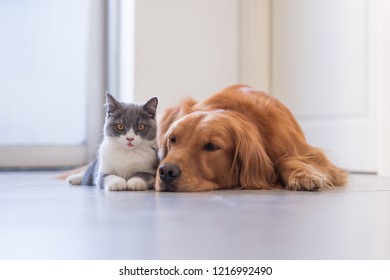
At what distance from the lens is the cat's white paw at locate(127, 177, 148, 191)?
6.27 ft

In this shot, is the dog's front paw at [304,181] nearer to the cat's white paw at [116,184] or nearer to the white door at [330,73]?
the cat's white paw at [116,184]

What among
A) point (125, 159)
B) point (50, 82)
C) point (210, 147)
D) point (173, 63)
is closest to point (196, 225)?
point (210, 147)

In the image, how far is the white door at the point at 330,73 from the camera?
2.97 m

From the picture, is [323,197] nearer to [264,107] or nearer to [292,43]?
[264,107]

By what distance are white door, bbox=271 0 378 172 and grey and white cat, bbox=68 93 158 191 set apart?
4.01 ft

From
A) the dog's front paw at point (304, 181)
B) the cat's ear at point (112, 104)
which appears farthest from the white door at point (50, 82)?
the dog's front paw at point (304, 181)

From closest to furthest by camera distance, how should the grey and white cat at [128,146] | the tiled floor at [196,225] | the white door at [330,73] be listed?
the tiled floor at [196,225], the grey and white cat at [128,146], the white door at [330,73]

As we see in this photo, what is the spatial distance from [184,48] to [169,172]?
71.1 inches

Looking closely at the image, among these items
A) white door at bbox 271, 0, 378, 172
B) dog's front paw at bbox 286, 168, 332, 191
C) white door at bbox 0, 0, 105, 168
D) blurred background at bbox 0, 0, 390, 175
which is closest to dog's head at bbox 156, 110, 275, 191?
dog's front paw at bbox 286, 168, 332, 191

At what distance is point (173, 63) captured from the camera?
342 cm

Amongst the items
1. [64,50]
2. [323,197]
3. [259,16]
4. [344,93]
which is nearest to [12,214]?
[323,197]

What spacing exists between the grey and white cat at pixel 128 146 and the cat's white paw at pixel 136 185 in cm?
3

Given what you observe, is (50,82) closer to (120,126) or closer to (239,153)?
(120,126)
